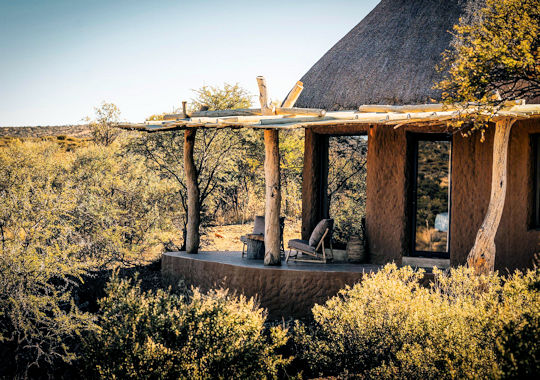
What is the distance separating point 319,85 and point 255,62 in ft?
42.2

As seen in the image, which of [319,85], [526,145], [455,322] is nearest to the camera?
[455,322]

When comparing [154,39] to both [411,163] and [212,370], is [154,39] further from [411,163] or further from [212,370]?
[212,370]

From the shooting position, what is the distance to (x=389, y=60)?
905 cm

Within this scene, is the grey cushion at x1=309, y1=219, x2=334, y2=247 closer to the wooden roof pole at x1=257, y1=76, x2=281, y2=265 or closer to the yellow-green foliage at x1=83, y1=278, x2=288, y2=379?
the wooden roof pole at x1=257, y1=76, x2=281, y2=265

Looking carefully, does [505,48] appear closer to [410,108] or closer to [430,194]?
[410,108]

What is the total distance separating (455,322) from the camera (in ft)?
15.0

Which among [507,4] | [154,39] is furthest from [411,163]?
[154,39]

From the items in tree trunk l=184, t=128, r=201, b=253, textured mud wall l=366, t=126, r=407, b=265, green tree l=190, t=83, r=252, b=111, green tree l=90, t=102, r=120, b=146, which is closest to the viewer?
textured mud wall l=366, t=126, r=407, b=265

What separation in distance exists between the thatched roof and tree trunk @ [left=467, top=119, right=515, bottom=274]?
136 centimetres

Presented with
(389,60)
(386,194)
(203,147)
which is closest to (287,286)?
(386,194)

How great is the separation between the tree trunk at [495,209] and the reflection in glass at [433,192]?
4.98ft

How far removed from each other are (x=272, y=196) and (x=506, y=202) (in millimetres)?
3587

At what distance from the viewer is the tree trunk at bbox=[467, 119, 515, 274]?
7219 millimetres

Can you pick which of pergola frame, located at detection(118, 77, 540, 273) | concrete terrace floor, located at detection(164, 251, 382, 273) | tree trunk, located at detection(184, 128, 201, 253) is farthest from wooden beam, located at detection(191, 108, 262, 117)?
concrete terrace floor, located at detection(164, 251, 382, 273)
